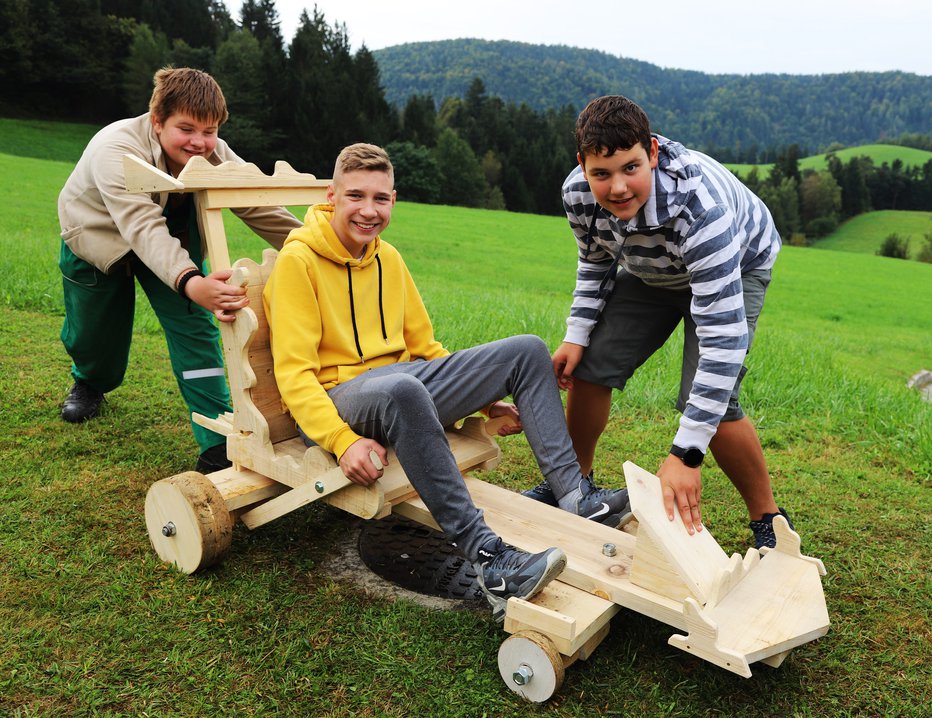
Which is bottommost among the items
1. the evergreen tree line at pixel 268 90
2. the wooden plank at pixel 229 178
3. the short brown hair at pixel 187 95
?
the evergreen tree line at pixel 268 90

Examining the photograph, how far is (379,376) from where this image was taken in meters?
3.02

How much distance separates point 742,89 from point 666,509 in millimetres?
162469

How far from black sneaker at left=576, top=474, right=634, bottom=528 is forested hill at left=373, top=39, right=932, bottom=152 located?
118m

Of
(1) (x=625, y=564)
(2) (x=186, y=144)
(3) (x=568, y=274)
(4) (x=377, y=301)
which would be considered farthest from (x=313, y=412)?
(3) (x=568, y=274)

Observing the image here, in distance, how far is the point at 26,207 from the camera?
17266 millimetres

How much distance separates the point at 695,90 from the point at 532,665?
158 m

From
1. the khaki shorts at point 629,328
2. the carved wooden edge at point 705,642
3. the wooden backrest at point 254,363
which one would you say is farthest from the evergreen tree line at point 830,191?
the carved wooden edge at point 705,642

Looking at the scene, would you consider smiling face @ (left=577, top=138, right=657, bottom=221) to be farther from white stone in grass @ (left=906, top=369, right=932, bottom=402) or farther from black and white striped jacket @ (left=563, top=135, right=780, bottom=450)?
white stone in grass @ (left=906, top=369, right=932, bottom=402)

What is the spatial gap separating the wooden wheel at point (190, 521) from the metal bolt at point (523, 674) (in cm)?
132

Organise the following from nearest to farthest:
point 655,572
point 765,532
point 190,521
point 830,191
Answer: point 655,572 < point 190,521 < point 765,532 < point 830,191

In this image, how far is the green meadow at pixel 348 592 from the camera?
259 cm

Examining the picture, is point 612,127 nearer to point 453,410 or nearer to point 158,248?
A: point 453,410

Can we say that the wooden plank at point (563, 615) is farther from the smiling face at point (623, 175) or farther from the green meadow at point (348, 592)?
the smiling face at point (623, 175)

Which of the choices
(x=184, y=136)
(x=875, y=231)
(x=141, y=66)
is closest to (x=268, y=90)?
(x=141, y=66)
